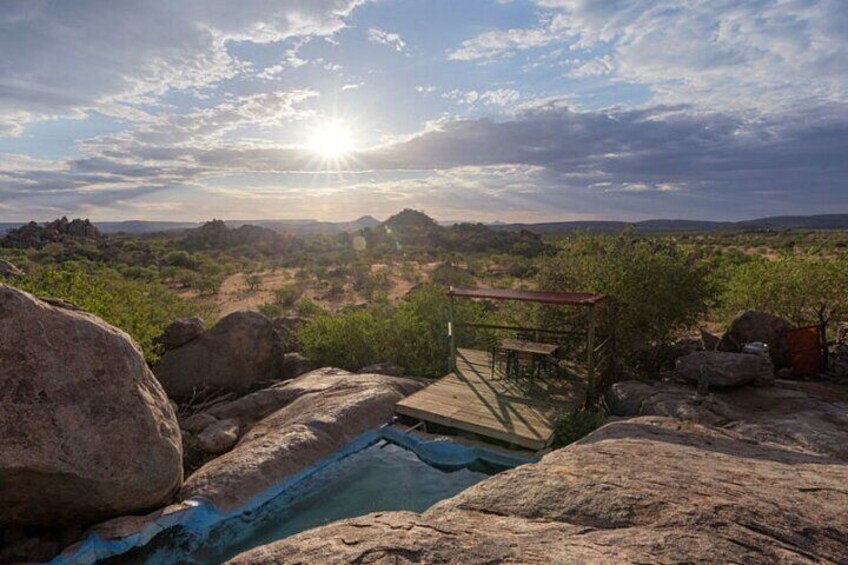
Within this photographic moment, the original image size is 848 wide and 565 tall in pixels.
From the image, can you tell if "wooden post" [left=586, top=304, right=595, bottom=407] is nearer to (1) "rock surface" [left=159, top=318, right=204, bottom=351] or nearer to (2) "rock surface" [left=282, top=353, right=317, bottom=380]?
(2) "rock surface" [left=282, top=353, right=317, bottom=380]

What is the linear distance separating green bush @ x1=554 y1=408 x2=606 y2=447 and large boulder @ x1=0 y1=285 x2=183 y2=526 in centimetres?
661

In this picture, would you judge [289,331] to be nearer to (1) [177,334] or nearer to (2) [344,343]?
(2) [344,343]

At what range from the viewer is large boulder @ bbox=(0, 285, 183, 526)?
633cm

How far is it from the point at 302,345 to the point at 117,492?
889 cm

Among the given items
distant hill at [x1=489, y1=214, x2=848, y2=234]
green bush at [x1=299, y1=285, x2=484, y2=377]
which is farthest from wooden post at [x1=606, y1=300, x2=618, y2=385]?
distant hill at [x1=489, y1=214, x2=848, y2=234]

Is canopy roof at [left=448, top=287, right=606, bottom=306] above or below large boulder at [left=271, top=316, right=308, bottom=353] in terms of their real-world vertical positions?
above

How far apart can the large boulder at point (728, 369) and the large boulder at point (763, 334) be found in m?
1.84

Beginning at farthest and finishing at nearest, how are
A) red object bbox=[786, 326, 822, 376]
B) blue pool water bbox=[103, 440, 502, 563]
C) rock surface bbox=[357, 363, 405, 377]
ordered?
rock surface bbox=[357, 363, 405, 377] → red object bbox=[786, 326, 822, 376] → blue pool water bbox=[103, 440, 502, 563]

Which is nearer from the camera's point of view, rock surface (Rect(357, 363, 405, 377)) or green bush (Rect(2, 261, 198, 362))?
green bush (Rect(2, 261, 198, 362))

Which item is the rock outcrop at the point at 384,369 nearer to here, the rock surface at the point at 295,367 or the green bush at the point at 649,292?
the rock surface at the point at 295,367

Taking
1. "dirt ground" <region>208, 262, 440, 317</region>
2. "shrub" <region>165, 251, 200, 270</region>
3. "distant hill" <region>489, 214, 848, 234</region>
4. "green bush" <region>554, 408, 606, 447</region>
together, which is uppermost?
"distant hill" <region>489, 214, 848, 234</region>

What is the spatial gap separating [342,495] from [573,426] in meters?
4.47

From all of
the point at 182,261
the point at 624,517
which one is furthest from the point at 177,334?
the point at 182,261

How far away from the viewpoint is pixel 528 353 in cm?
1190
